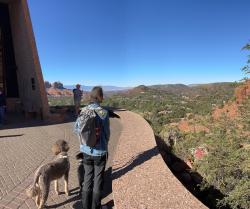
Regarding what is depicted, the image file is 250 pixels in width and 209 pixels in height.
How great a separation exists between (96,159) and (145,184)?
1.01m

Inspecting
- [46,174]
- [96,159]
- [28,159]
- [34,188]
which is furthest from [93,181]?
[28,159]

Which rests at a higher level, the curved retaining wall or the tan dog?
the tan dog

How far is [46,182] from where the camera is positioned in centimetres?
467

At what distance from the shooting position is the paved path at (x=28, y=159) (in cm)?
527

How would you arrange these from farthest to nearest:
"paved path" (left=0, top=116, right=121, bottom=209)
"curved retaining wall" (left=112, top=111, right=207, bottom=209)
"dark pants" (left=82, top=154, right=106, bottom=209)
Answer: "paved path" (left=0, top=116, right=121, bottom=209) → "dark pants" (left=82, top=154, right=106, bottom=209) → "curved retaining wall" (left=112, top=111, right=207, bottom=209)

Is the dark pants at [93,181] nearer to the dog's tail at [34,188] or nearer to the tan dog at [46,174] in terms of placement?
the tan dog at [46,174]

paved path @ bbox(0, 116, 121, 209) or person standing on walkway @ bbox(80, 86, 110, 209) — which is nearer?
person standing on walkway @ bbox(80, 86, 110, 209)

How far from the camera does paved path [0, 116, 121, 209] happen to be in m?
5.27

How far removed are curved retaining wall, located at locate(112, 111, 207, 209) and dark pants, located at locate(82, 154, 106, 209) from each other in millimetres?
294

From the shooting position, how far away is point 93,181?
4.67 metres

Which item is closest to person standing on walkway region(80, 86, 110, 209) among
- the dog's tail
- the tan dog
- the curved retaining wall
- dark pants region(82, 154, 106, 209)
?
dark pants region(82, 154, 106, 209)

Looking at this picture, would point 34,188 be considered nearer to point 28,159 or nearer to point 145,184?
point 145,184

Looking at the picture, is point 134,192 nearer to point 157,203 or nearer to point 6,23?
point 157,203

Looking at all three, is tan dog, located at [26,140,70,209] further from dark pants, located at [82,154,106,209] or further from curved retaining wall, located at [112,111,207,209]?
curved retaining wall, located at [112,111,207,209]
